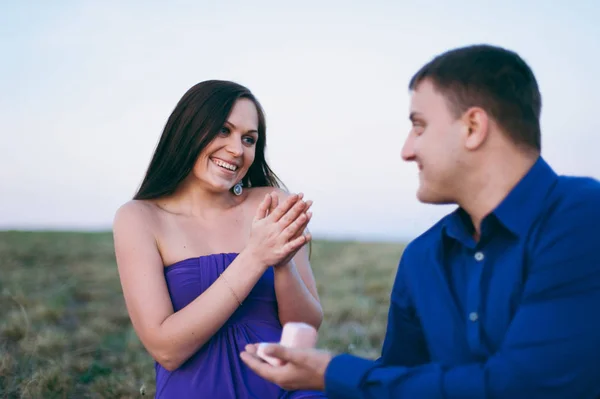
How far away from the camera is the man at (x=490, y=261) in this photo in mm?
1709

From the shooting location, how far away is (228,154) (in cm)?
342

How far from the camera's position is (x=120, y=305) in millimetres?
8531

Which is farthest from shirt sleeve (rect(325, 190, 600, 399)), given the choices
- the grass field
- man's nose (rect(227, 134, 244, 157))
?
the grass field

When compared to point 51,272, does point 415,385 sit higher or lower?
higher

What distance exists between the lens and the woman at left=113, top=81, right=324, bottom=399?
290 centimetres

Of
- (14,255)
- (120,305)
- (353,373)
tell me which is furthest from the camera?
(14,255)

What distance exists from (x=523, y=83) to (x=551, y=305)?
27.6 inches

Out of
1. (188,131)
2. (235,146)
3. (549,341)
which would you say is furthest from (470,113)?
(188,131)

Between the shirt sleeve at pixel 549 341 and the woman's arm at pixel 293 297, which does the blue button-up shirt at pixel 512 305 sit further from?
the woman's arm at pixel 293 297

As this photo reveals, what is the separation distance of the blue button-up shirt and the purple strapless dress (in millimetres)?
1135

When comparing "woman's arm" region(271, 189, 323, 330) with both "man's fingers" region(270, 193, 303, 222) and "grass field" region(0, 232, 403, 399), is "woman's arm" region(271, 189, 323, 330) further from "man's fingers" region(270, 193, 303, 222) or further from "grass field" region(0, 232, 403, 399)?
"grass field" region(0, 232, 403, 399)

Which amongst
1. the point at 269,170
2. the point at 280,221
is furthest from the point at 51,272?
the point at 280,221

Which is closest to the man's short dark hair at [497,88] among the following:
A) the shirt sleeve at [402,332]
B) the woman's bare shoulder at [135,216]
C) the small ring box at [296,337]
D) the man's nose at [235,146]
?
the shirt sleeve at [402,332]

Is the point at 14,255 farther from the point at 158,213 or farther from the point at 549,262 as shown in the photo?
the point at 549,262
